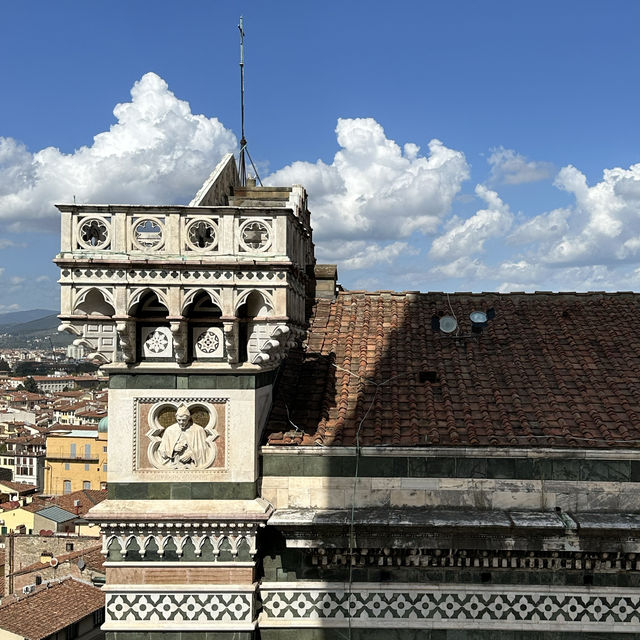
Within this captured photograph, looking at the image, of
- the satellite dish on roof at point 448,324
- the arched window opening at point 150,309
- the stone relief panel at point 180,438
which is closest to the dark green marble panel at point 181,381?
the stone relief panel at point 180,438

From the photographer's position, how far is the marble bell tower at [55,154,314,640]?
8195mm

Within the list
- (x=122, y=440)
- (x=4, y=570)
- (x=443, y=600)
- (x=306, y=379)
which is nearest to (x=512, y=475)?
(x=443, y=600)

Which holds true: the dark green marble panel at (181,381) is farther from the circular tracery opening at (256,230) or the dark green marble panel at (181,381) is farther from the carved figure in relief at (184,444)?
the circular tracery opening at (256,230)

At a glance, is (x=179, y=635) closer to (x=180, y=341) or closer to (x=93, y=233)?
(x=180, y=341)

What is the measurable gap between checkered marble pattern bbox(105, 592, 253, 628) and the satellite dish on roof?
537 centimetres

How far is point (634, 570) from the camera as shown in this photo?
840 cm

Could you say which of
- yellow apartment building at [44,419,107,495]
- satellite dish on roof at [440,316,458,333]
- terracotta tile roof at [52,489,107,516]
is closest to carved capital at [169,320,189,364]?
satellite dish on roof at [440,316,458,333]

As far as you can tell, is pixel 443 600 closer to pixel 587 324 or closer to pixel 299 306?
pixel 299 306

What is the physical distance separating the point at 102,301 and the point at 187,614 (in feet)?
13.5

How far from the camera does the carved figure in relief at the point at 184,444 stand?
8.55 meters

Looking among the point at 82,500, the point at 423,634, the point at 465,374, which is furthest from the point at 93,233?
the point at 82,500

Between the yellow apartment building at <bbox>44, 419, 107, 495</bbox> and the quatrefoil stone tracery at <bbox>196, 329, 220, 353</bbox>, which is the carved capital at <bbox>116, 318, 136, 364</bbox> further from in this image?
the yellow apartment building at <bbox>44, 419, 107, 495</bbox>

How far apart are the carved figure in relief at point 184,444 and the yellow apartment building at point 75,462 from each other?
6636 centimetres

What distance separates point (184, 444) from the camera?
28.0ft
